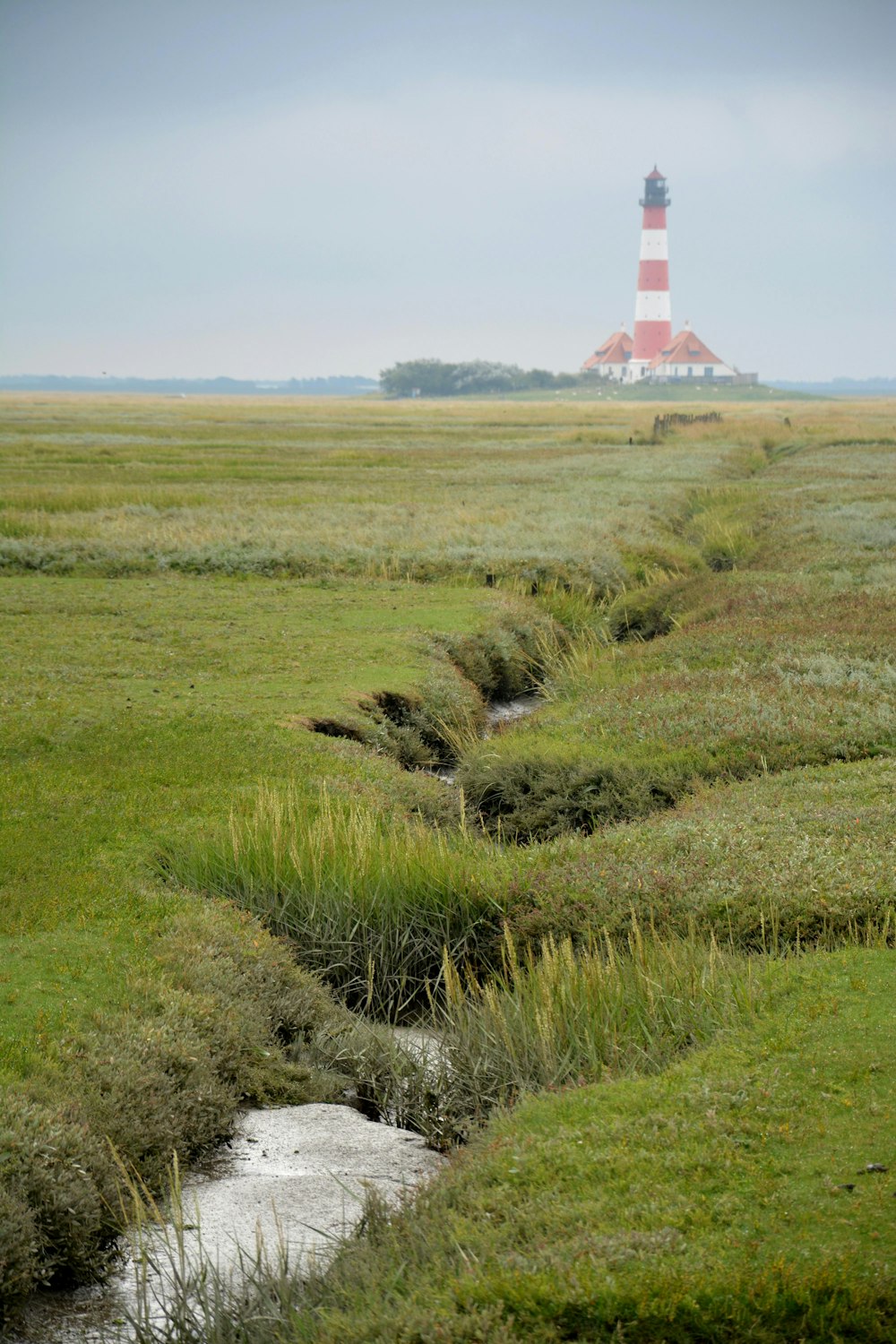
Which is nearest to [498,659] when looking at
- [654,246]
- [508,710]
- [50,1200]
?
[508,710]

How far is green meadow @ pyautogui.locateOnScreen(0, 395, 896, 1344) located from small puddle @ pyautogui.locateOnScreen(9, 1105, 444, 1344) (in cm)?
18

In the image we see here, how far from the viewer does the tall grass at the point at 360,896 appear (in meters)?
9.49

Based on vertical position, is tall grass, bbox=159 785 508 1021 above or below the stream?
above

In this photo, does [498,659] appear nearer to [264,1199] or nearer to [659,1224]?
[264,1199]

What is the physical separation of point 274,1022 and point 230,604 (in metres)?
15.9

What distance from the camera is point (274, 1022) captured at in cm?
827

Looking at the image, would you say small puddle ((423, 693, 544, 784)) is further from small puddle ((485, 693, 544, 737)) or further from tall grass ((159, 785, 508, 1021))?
tall grass ((159, 785, 508, 1021))

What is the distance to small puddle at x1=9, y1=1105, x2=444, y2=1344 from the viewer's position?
5.59 m


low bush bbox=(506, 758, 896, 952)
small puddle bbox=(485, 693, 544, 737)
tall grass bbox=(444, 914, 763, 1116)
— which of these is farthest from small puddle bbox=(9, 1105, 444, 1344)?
small puddle bbox=(485, 693, 544, 737)

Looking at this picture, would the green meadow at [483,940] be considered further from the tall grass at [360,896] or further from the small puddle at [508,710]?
the small puddle at [508,710]

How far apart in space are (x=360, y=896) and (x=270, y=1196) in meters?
3.50

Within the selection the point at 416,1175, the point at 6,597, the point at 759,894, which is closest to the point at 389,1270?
the point at 416,1175

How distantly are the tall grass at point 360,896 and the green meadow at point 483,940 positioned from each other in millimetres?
37

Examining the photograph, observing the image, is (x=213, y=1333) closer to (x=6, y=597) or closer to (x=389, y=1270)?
(x=389, y=1270)
